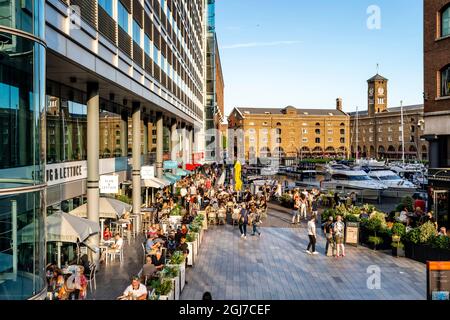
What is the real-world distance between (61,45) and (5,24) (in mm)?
5622

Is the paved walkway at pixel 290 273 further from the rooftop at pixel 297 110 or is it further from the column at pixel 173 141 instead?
the rooftop at pixel 297 110

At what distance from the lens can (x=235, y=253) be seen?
717 inches

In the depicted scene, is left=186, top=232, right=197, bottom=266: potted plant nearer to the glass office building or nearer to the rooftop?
the glass office building

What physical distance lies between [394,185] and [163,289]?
129 feet

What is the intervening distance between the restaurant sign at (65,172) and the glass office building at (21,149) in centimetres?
750

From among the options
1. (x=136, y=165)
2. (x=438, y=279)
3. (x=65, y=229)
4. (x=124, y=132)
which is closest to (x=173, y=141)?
(x=124, y=132)

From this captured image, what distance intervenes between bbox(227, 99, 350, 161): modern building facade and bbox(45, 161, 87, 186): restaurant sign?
11258cm

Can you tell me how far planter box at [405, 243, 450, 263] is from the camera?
15.7m

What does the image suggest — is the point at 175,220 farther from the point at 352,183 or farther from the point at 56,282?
the point at 352,183

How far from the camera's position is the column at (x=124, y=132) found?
28.5 meters

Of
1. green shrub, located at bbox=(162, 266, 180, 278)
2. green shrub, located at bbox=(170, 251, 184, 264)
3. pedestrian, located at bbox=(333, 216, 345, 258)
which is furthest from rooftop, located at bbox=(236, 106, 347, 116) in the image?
green shrub, located at bbox=(162, 266, 180, 278)

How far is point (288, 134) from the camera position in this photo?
450 feet
